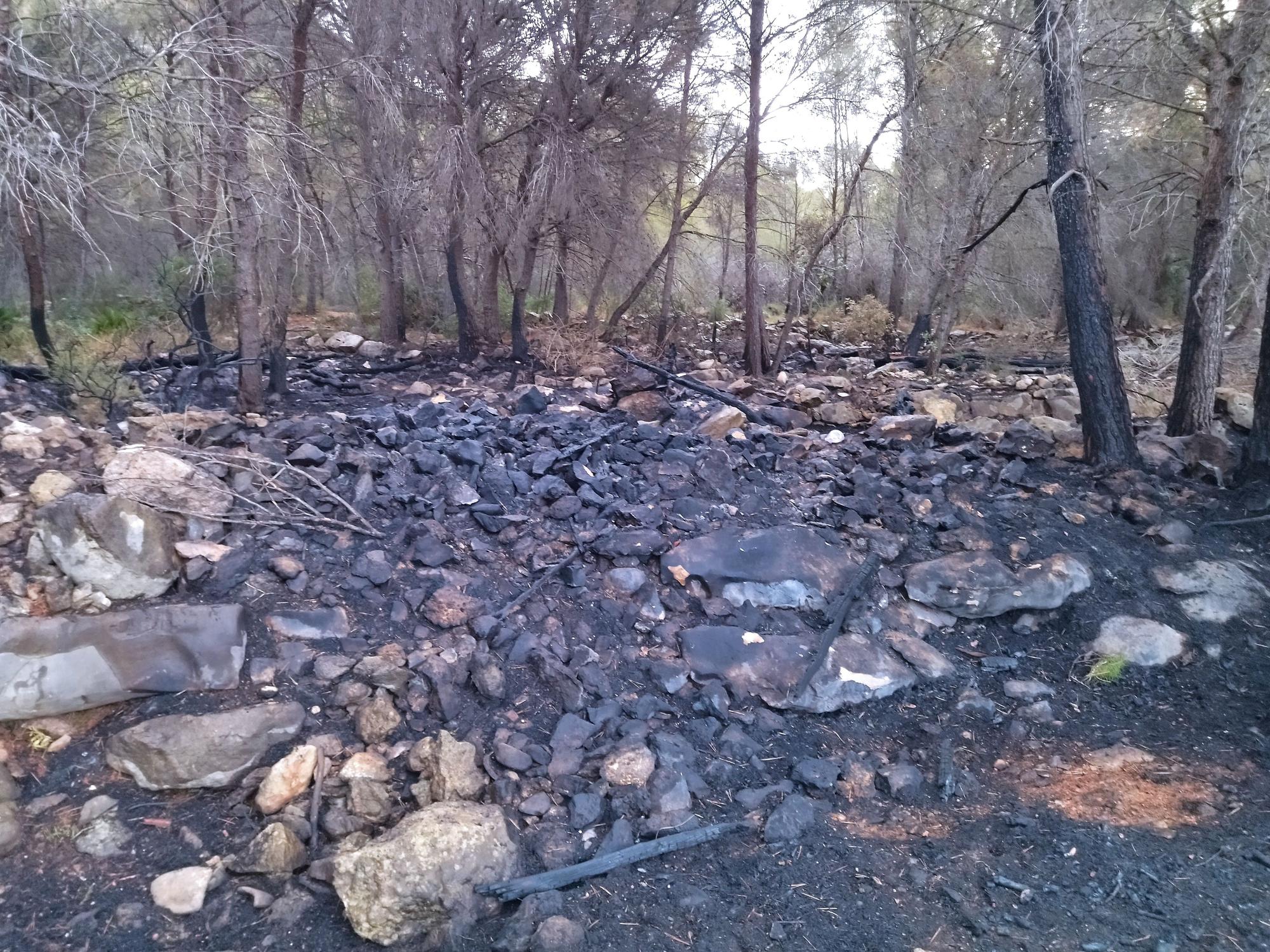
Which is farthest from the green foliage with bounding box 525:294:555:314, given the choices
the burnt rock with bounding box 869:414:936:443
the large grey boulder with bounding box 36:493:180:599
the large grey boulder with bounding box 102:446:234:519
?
the large grey boulder with bounding box 36:493:180:599

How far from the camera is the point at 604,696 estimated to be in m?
4.57

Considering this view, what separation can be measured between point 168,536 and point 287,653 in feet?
3.29

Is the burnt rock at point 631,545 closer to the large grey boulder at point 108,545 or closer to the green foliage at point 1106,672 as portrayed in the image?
the large grey boulder at point 108,545

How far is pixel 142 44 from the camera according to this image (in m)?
6.82

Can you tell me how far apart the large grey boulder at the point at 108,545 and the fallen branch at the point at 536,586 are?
174 centimetres

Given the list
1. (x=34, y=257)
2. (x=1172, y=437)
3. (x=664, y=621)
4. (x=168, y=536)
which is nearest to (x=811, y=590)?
(x=664, y=621)

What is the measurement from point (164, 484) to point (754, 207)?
30.1 feet

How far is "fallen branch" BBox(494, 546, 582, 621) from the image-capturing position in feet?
16.2

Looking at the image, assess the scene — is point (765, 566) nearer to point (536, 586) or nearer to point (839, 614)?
point (839, 614)

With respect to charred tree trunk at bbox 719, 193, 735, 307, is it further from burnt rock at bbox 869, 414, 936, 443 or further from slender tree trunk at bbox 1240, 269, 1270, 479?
slender tree trunk at bbox 1240, 269, 1270, 479

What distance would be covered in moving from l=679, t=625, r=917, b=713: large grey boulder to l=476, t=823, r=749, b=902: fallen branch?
1001mm

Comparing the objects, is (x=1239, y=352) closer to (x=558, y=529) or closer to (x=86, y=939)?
(x=558, y=529)

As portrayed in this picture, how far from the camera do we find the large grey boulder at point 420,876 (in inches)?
132

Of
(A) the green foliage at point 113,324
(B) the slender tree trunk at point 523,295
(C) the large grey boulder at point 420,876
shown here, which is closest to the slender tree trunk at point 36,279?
(A) the green foliage at point 113,324
